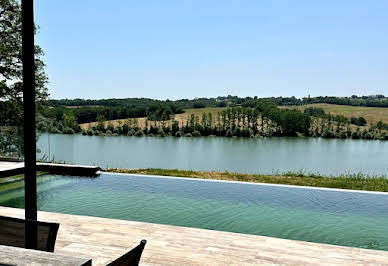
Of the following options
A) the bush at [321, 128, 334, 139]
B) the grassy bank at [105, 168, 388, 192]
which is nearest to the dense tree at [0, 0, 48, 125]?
the grassy bank at [105, 168, 388, 192]

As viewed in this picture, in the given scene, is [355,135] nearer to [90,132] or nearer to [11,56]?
[90,132]

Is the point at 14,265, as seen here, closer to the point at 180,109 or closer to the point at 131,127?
the point at 131,127

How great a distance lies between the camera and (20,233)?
7.23 ft

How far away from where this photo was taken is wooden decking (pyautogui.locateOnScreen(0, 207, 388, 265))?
3385 mm

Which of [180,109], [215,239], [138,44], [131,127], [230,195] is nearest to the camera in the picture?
[215,239]

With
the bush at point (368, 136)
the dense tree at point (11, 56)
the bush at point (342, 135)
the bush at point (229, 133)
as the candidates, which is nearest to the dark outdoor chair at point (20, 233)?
the dense tree at point (11, 56)

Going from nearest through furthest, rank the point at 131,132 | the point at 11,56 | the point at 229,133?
the point at 11,56, the point at 131,132, the point at 229,133

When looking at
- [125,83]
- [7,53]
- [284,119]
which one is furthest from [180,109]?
Answer: [7,53]

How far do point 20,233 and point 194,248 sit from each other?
72.1 inches

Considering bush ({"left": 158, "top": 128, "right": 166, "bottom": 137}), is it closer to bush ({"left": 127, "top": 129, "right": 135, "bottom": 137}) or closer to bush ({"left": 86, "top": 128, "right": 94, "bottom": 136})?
bush ({"left": 127, "top": 129, "right": 135, "bottom": 137})

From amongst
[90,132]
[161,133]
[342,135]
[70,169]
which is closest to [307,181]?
[70,169]

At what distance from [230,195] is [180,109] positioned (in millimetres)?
31932

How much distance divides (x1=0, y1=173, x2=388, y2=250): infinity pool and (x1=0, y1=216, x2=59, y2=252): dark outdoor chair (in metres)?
3.23

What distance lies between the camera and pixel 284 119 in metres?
33.5
